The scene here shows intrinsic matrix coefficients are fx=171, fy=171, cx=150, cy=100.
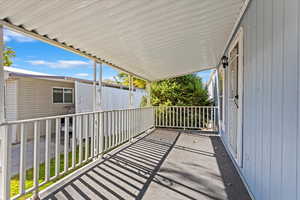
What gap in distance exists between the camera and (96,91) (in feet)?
12.9

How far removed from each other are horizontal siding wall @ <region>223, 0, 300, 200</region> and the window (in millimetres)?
7972

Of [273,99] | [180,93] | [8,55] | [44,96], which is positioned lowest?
[273,99]

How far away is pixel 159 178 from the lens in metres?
2.67

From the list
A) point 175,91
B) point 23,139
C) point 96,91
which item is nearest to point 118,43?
point 96,91

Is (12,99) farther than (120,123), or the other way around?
(12,99)

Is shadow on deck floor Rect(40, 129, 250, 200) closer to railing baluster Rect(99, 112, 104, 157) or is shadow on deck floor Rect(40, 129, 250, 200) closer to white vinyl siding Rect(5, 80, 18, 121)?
railing baluster Rect(99, 112, 104, 157)

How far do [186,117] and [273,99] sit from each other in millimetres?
5967

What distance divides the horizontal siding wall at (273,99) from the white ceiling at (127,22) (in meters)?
0.67

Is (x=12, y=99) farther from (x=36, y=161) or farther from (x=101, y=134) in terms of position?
(x=36, y=161)

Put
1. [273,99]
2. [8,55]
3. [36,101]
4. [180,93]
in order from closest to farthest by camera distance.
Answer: [273,99] < [8,55] < [36,101] < [180,93]

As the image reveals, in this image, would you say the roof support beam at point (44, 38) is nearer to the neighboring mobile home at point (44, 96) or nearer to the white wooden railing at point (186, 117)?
the neighboring mobile home at point (44, 96)

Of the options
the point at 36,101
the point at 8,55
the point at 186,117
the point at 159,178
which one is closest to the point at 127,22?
the point at 159,178

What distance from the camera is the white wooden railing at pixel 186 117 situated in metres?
7.12

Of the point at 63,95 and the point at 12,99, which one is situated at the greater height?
the point at 63,95
